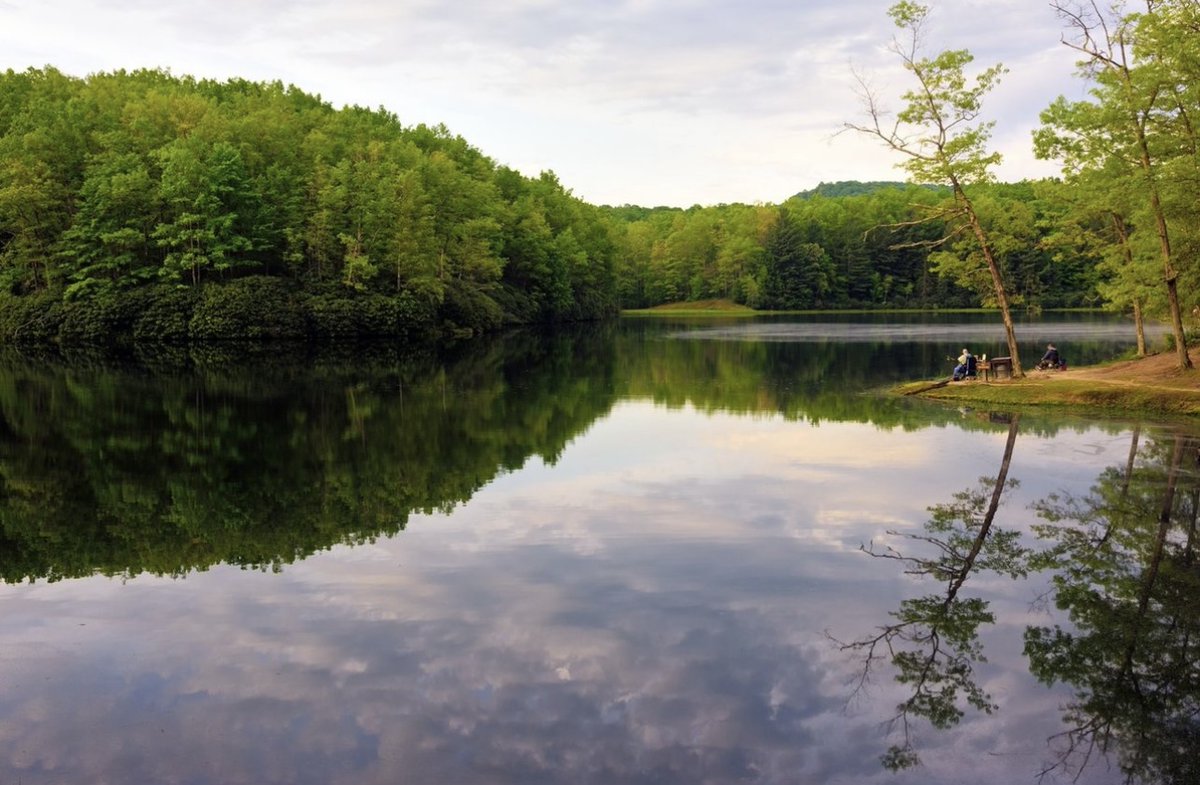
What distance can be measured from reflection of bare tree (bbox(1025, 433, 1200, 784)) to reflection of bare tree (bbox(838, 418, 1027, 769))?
69 cm

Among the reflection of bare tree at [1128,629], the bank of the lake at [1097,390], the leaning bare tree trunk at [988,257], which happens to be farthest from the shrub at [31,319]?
the reflection of bare tree at [1128,629]

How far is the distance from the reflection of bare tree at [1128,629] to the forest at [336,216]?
50.6ft

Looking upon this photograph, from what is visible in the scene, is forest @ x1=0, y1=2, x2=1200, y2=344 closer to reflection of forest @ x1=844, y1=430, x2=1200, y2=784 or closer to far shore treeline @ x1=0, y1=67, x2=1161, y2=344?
far shore treeline @ x1=0, y1=67, x2=1161, y2=344

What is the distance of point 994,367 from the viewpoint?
34781 mm

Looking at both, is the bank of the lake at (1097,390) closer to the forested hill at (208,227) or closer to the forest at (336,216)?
the forest at (336,216)

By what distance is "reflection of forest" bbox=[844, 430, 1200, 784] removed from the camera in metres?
8.41

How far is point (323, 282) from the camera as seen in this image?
67875 mm

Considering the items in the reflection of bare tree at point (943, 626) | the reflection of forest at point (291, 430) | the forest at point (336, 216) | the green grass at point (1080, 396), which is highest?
the forest at point (336, 216)

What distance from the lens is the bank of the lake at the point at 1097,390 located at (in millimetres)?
27281

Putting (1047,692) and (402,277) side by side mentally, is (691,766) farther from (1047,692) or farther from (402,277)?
(402,277)

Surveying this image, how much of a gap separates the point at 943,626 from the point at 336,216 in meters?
64.3

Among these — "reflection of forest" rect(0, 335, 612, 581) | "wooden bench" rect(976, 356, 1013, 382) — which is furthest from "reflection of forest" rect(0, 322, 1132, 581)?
"wooden bench" rect(976, 356, 1013, 382)

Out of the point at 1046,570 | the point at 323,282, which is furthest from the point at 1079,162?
the point at 323,282

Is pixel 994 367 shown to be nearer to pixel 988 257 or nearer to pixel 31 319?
pixel 988 257
